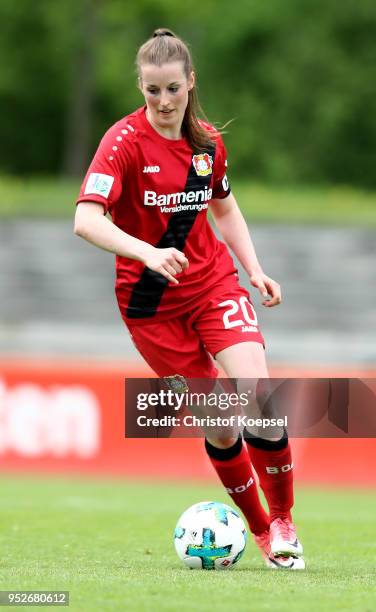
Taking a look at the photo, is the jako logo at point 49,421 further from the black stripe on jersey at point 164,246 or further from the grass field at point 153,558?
the black stripe on jersey at point 164,246

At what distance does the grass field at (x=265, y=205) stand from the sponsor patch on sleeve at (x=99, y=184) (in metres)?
14.3

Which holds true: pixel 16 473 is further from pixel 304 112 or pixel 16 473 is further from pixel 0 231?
pixel 304 112

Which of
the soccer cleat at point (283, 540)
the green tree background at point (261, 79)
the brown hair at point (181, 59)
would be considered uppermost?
the green tree background at point (261, 79)

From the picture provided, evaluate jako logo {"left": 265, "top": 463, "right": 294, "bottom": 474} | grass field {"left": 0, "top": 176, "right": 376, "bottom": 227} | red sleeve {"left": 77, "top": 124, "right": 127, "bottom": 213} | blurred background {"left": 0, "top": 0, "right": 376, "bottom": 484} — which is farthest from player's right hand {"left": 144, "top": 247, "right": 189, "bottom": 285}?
grass field {"left": 0, "top": 176, "right": 376, "bottom": 227}

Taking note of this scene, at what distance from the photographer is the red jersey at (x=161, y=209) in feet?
20.8

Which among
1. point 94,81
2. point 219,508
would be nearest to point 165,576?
point 219,508

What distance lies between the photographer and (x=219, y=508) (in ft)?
21.7

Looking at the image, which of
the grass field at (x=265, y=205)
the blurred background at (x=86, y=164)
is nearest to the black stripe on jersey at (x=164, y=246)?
the blurred background at (x=86, y=164)

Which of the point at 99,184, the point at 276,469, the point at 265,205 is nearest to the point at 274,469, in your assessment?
the point at 276,469

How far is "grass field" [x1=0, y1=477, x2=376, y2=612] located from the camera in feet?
17.3

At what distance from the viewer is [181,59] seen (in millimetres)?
6176

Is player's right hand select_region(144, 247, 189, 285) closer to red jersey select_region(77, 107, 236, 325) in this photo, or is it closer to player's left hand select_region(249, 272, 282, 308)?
red jersey select_region(77, 107, 236, 325)

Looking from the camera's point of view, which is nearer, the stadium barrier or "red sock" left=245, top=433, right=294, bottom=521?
"red sock" left=245, top=433, right=294, bottom=521

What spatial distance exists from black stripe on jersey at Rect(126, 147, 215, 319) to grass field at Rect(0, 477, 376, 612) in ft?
4.07
